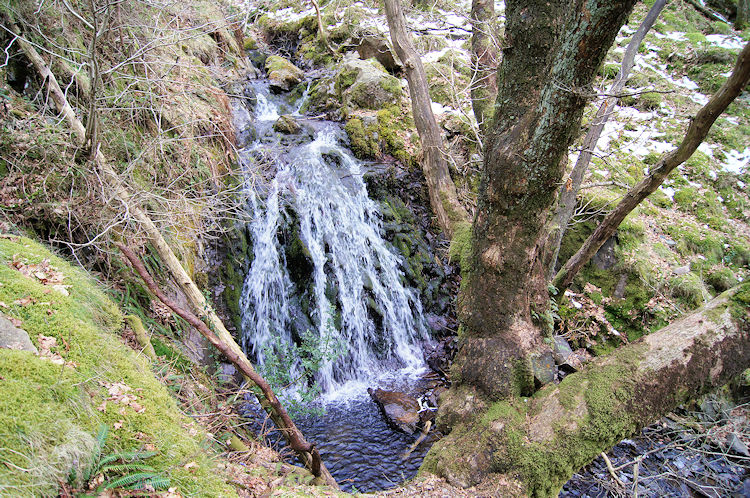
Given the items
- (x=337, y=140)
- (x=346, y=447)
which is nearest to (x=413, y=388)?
(x=346, y=447)

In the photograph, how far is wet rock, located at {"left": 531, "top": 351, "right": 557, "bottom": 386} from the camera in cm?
305

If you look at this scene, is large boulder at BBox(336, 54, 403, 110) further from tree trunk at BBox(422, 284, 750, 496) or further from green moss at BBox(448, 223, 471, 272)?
tree trunk at BBox(422, 284, 750, 496)

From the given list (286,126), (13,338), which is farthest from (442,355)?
(286,126)

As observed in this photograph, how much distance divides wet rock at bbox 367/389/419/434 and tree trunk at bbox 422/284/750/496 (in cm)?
222

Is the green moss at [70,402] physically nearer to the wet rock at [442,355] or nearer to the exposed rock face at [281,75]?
the wet rock at [442,355]

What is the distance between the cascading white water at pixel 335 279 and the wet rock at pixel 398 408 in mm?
454

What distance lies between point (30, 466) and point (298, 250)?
16.9 feet

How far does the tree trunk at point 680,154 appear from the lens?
2.21 m

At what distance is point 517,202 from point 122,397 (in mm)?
2942

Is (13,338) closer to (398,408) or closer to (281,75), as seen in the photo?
(398,408)

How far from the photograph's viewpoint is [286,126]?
8430mm

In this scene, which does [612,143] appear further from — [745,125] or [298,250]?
[298,250]

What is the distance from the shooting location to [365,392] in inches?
221

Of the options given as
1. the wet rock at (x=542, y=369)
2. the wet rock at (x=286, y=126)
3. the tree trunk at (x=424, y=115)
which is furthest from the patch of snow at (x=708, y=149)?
the wet rock at (x=286, y=126)
